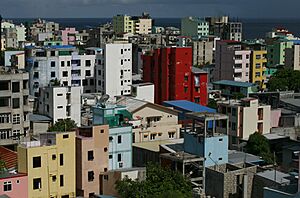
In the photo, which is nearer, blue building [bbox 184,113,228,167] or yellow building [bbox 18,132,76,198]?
yellow building [bbox 18,132,76,198]

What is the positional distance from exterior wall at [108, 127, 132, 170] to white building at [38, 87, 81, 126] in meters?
10.3

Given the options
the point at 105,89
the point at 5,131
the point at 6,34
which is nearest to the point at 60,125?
the point at 5,131

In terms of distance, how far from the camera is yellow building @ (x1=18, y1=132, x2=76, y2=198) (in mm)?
18812

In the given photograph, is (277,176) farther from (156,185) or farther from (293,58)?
(293,58)

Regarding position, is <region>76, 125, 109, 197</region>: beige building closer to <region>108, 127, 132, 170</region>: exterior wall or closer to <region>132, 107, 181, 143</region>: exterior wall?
<region>108, 127, 132, 170</region>: exterior wall

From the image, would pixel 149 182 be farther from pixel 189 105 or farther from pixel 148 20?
pixel 148 20

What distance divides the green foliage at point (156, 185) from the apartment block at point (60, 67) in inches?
829

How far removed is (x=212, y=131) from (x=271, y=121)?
9.99 meters

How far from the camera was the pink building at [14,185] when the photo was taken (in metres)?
17.6

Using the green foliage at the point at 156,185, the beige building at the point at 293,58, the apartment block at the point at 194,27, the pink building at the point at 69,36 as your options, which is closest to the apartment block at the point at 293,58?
the beige building at the point at 293,58

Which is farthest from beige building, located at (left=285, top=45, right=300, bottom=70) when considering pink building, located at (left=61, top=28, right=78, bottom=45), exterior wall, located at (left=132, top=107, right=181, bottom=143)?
pink building, located at (left=61, top=28, right=78, bottom=45)

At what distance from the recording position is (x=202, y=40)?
62.8m

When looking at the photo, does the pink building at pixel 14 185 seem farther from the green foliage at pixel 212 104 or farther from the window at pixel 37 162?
the green foliage at pixel 212 104

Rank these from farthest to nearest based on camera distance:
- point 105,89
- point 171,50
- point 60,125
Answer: point 105,89
point 171,50
point 60,125
